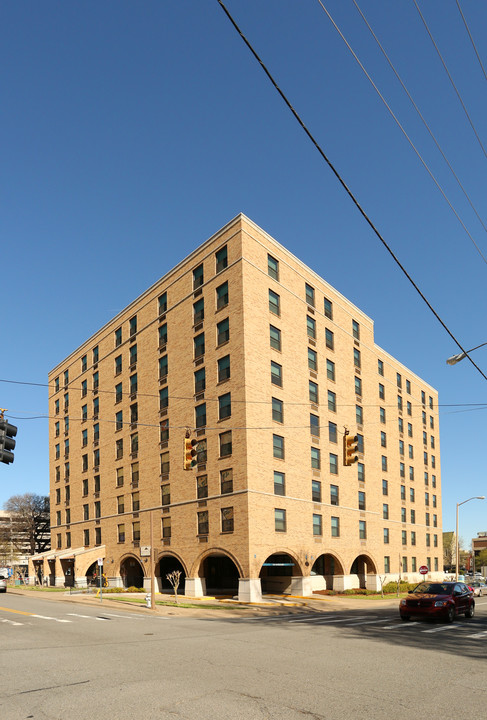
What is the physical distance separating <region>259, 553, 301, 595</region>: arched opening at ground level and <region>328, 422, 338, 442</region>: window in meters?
9.51

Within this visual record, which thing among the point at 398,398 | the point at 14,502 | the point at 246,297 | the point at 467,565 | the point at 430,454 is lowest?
the point at 467,565

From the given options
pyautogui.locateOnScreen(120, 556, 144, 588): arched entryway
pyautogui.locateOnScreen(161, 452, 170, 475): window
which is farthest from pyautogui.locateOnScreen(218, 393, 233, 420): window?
pyautogui.locateOnScreen(120, 556, 144, 588): arched entryway

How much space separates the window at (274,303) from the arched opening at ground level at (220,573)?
67.3ft

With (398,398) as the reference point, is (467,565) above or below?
below

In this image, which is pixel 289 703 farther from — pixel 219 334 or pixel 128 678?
pixel 219 334

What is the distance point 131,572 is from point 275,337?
25523mm

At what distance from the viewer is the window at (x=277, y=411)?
1685 inches

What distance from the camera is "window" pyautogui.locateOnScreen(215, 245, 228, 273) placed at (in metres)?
44.4

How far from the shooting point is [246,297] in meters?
41.8

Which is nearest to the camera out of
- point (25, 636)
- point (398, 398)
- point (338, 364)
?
point (25, 636)

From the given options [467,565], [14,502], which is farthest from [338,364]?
[467,565]

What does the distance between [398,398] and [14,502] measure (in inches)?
2702

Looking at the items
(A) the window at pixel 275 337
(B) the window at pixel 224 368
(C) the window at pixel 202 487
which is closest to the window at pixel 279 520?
(C) the window at pixel 202 487

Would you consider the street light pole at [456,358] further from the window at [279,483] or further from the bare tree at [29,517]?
the bare tree at [29,517]
